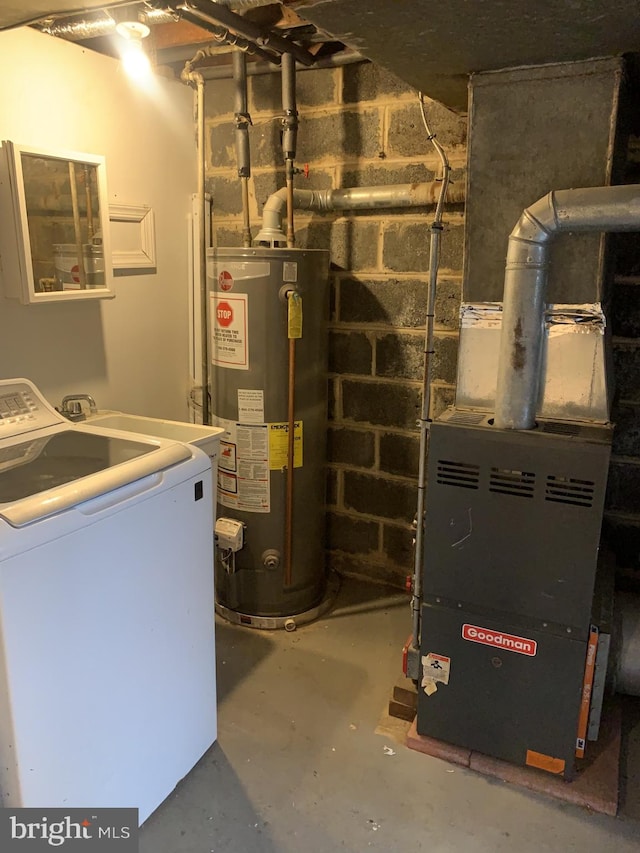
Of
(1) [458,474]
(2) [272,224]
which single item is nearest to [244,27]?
(2) [272,224]

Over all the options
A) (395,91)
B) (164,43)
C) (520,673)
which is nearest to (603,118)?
(395,91)

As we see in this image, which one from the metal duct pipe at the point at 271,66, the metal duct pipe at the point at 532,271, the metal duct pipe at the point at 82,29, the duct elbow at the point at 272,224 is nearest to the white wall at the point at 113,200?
the metal duct pipe at the point at 82,29

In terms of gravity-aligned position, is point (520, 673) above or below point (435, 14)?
below

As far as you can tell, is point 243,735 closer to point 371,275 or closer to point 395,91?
point 371,275

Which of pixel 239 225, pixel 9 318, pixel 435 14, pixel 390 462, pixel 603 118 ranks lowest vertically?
pixel 390 462

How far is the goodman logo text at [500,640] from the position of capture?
1719mm

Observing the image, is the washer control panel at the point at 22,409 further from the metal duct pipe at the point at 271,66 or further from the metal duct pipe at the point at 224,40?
the metal duct pipe at the point at 271,66

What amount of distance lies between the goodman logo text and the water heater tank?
898mm

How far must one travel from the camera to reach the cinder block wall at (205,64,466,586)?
2.42 meters

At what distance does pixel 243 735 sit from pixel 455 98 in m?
2.11

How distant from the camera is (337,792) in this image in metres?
1.77

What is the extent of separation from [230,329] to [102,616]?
1217 millimetres

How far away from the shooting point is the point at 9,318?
2053 millimetres

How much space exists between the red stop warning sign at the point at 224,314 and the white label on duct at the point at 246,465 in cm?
37
